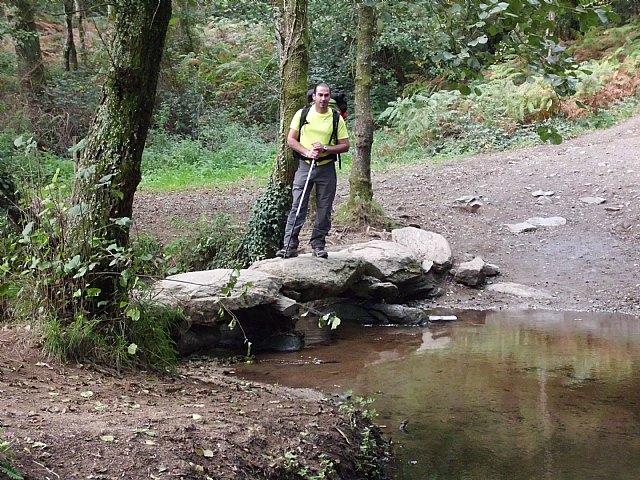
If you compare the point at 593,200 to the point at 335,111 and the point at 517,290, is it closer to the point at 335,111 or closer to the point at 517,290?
the point at 517,290

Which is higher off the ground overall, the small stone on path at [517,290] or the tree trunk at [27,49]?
the tree trunk at [27,49]

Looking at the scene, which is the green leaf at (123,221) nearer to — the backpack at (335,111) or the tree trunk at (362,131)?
the backpack at (335,111)

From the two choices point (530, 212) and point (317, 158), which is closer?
point (317, 158)

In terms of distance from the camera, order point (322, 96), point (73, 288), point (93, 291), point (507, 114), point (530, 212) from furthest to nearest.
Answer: point (507, 114) < point (530, 212) < point (322, 96) < point (73, 288) < point (93, 291)

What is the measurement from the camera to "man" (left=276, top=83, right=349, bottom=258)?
905 centimetres

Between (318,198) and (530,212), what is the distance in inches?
227

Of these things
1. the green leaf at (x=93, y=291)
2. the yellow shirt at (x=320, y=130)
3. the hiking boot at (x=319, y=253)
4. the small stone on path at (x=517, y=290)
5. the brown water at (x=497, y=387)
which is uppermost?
the yellow shirt at (x=320, y=130)

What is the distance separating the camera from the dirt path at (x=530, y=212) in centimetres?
1105

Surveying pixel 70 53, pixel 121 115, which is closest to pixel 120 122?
pixel 121 115

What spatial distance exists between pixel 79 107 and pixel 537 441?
59.5 ft

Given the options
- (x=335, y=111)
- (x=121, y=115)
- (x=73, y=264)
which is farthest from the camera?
(x=335, y=111)

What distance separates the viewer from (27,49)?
68.9 feet

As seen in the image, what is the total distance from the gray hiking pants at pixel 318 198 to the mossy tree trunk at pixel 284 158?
2.77 feet

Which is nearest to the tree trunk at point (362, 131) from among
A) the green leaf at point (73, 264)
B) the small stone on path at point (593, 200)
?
the small stone on path at point (593, 200)
